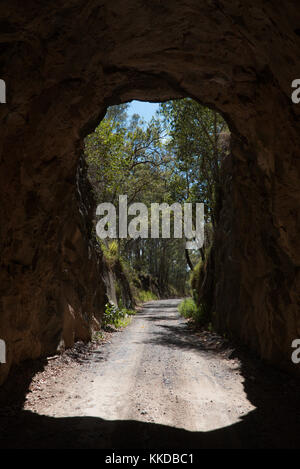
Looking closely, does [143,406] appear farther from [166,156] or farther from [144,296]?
[144,296]

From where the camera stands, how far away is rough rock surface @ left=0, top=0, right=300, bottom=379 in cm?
514

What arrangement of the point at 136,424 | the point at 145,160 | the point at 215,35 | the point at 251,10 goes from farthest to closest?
the point at 145,160, the point at 215,35, the point at 136,424, the point at 251,10

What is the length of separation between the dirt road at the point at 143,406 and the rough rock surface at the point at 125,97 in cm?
112

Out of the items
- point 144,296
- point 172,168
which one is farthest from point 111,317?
point 144,296

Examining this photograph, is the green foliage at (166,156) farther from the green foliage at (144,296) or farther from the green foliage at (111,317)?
the green foliage at (144,296)

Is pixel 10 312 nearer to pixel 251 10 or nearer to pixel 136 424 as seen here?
pixel 136 424

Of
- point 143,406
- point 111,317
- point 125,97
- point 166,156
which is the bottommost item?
point 111,317

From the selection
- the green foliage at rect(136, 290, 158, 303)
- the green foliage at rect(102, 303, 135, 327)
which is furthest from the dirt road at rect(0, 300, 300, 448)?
the green foliage at rect(136, 290, 158, 303)

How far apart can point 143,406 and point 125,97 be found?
6.16m

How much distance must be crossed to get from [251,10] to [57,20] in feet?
9.44

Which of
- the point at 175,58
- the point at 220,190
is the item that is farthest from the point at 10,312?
the point at 220,190

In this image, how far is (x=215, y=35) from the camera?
552 centimetres

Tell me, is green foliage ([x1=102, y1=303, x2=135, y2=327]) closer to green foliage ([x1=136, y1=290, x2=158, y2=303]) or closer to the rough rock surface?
the rough rock surface

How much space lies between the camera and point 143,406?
5793 millimetres
